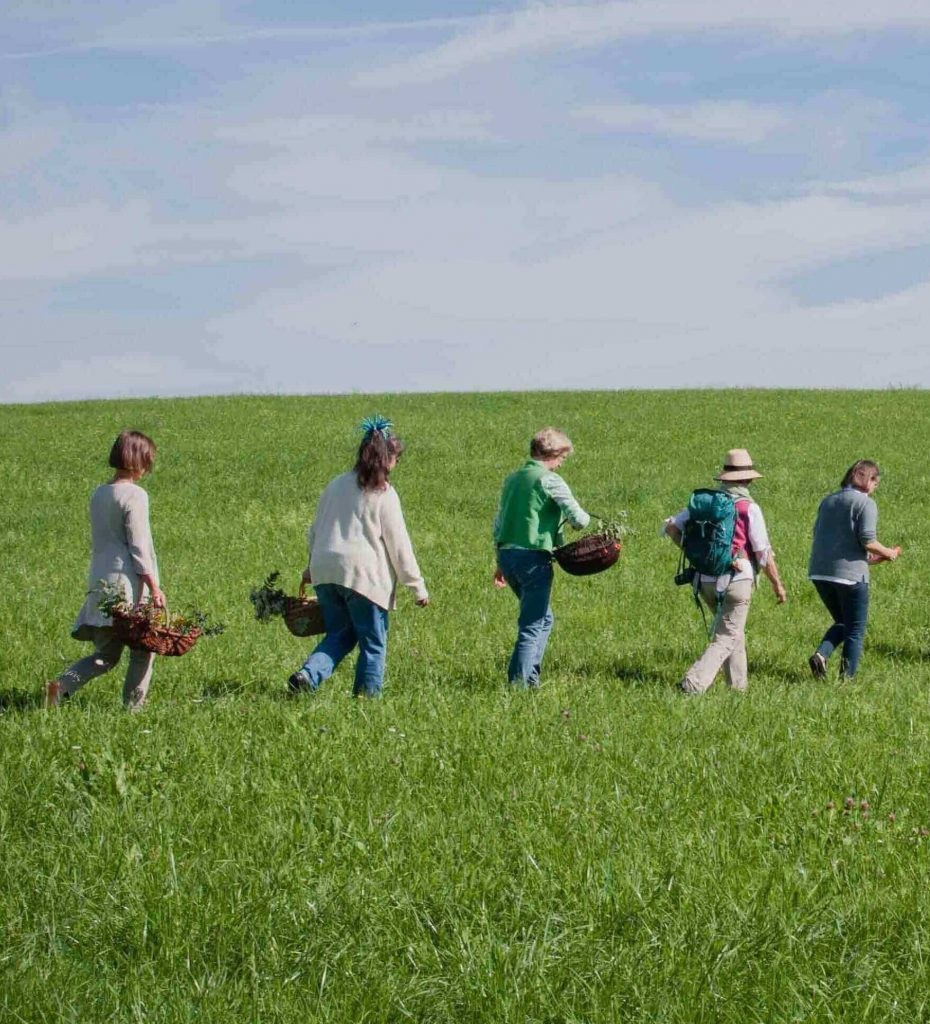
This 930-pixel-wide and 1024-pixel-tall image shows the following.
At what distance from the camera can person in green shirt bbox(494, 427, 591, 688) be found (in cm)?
920

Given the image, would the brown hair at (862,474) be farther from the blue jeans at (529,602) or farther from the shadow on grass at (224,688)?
the shadow on grass at (224,688)

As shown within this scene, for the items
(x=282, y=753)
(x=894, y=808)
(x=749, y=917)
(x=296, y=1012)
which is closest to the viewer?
(x=296, y=1012)

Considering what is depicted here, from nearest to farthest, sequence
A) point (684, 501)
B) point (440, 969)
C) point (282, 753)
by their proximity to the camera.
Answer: point (440, 969) → point (282, 753) → point (684, 501)

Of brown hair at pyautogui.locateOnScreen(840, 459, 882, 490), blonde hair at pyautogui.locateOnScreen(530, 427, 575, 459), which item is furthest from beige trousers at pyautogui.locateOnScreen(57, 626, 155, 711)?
brown hair at pyautogui.locateOnScreen(840, 459, 882, 490)

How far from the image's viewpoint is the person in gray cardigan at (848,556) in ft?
35.8

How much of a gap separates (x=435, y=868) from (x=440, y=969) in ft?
2.74

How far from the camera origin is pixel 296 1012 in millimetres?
4312

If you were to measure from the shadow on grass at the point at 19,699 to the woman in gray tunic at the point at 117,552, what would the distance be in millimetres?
833

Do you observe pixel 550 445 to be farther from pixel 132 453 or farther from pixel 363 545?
pixel 132 453

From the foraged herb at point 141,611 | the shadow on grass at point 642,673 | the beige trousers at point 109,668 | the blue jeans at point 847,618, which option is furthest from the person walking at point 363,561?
the blue jeans at point 847,618

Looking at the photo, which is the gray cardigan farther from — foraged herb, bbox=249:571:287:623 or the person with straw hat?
foraged herb, bbox=249:571:287:623

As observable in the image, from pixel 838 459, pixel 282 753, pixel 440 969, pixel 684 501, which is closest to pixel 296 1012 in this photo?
pixel 440 969

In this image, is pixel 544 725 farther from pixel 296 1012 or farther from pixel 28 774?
pixel 296 1012

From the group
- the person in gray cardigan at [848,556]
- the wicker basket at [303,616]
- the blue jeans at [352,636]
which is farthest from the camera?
the person in gray cardigan at [848,556]
